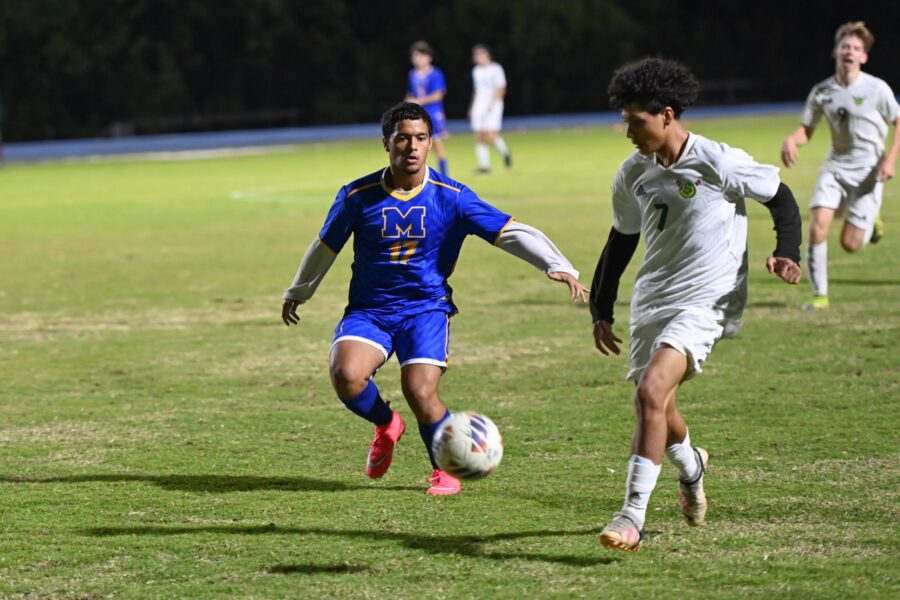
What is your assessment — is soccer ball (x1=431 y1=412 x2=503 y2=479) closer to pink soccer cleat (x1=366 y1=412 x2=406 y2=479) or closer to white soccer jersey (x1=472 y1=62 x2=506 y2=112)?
pink soccer cleat (x1=366 y1=412 x2=406 y2=479)

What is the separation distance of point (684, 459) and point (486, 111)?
76.6ft

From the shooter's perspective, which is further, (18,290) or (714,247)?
(18,290)

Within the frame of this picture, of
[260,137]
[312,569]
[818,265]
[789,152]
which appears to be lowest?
[260,137]

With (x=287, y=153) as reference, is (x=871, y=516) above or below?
above

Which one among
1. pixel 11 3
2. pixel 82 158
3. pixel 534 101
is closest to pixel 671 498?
pixel 82 158

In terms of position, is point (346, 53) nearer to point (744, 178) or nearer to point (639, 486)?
point (744, 178)

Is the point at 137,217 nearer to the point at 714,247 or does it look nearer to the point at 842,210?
the point at 842,210

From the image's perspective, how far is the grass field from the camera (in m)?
5.20

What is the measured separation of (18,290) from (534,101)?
3682 cm

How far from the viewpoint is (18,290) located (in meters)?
14.0

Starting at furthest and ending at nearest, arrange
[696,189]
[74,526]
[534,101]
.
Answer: [534,101]
[74,526]
[696,189]

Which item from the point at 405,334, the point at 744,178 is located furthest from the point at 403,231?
the point at 744,178

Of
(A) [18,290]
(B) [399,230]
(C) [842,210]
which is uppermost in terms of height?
(B) [399,230]

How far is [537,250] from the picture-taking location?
639cm
